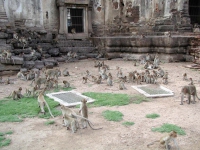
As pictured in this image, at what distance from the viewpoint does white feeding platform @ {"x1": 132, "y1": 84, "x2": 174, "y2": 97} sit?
7.60 m

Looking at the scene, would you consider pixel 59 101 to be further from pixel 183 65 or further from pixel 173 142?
pixel 183 65

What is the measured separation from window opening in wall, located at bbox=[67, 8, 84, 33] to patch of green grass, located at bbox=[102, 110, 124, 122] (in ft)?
43.6

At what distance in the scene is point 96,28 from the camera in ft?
64.6

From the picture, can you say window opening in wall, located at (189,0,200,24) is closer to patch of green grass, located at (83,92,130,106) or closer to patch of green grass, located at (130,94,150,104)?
patch of green grass, located at (130,94,150,104)

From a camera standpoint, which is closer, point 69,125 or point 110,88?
point 69,125

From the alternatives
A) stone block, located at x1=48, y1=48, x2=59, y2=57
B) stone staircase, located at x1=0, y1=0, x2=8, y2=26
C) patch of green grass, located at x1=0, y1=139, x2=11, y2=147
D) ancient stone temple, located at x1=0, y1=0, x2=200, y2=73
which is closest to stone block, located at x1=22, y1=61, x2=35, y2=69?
ancient stone temple, located at x1=0, y1=0, x2=200, y2=73

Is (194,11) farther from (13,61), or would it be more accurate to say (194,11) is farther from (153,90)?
(13,61)

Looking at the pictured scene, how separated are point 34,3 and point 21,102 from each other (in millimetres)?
12038

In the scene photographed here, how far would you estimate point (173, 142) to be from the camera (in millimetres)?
4535

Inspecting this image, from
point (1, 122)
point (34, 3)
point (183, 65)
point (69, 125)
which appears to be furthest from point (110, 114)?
point (34, 3)

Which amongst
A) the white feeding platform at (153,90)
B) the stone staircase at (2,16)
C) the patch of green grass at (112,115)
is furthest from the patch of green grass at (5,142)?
the stone staircase at (2,16)

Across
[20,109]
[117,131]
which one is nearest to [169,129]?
[117,131]

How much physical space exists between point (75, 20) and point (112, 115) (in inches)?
557

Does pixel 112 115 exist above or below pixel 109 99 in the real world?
below
